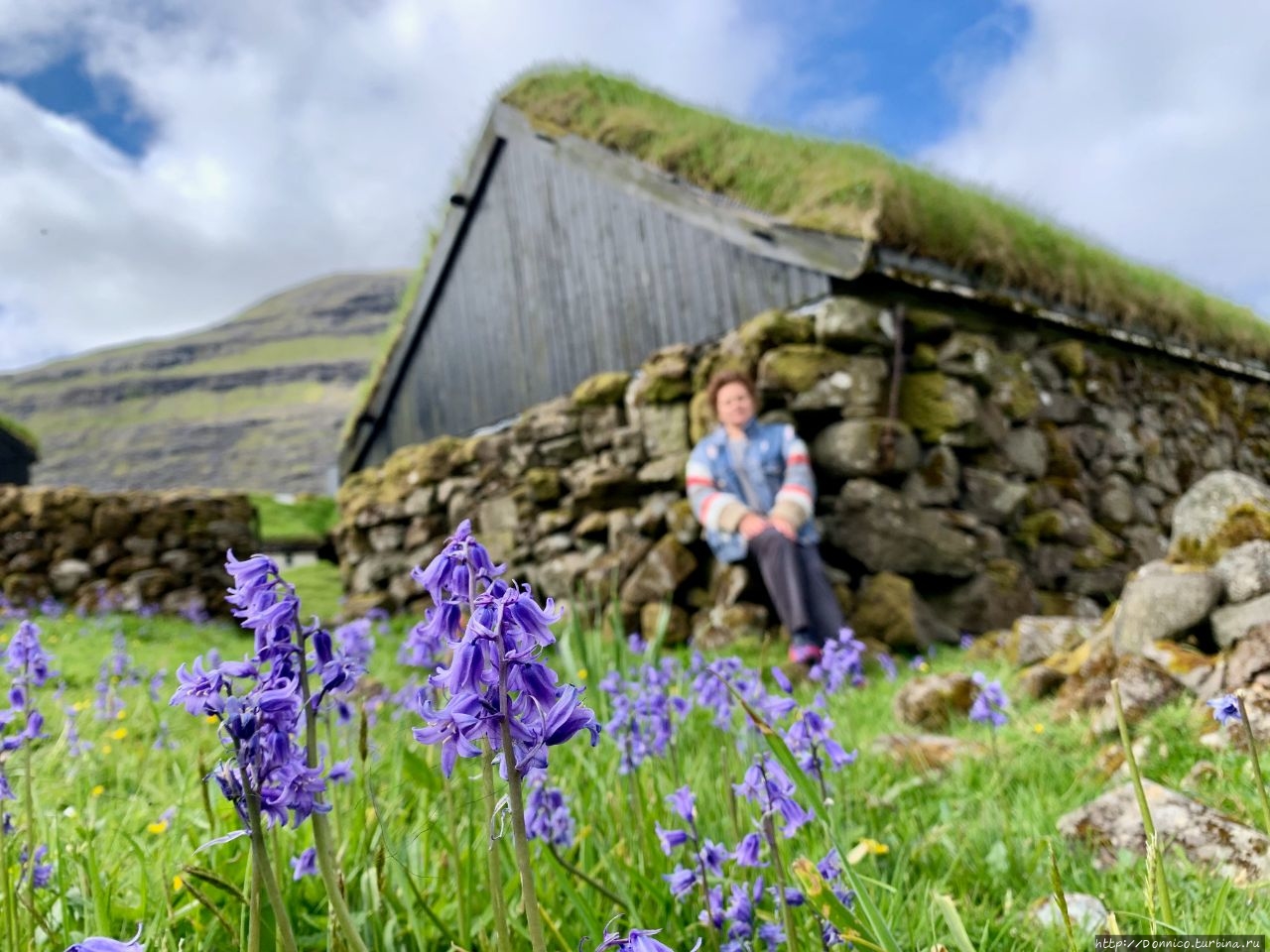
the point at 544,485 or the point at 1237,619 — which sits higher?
the point at 544,485

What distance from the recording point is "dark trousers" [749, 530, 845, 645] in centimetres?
501

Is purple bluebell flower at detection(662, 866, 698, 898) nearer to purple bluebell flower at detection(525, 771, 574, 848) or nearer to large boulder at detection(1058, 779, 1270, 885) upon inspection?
purple bluebell flower at detection(525, 771, 574, 848)

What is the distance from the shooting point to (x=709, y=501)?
5.46 m

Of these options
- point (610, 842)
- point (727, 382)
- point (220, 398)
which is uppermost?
point (220, 398)

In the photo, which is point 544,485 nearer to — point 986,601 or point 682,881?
point 986,601

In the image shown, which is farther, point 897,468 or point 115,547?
point 115,547

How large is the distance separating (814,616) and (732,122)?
506 centimetres

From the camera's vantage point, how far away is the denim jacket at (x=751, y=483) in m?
5.32

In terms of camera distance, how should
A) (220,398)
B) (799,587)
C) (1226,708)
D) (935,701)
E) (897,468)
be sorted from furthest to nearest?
1. (220,398)
2. (897,468)
3. (799,587)
4. (935,701)
5. (1226,708)

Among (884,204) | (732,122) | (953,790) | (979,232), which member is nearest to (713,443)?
(884,204)

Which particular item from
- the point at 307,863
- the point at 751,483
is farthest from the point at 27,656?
the point at 751,483

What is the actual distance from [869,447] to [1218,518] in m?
2.22

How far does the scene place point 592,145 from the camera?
26.3ft

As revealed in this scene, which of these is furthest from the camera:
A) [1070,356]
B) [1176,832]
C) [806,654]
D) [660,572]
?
[1070,356]
